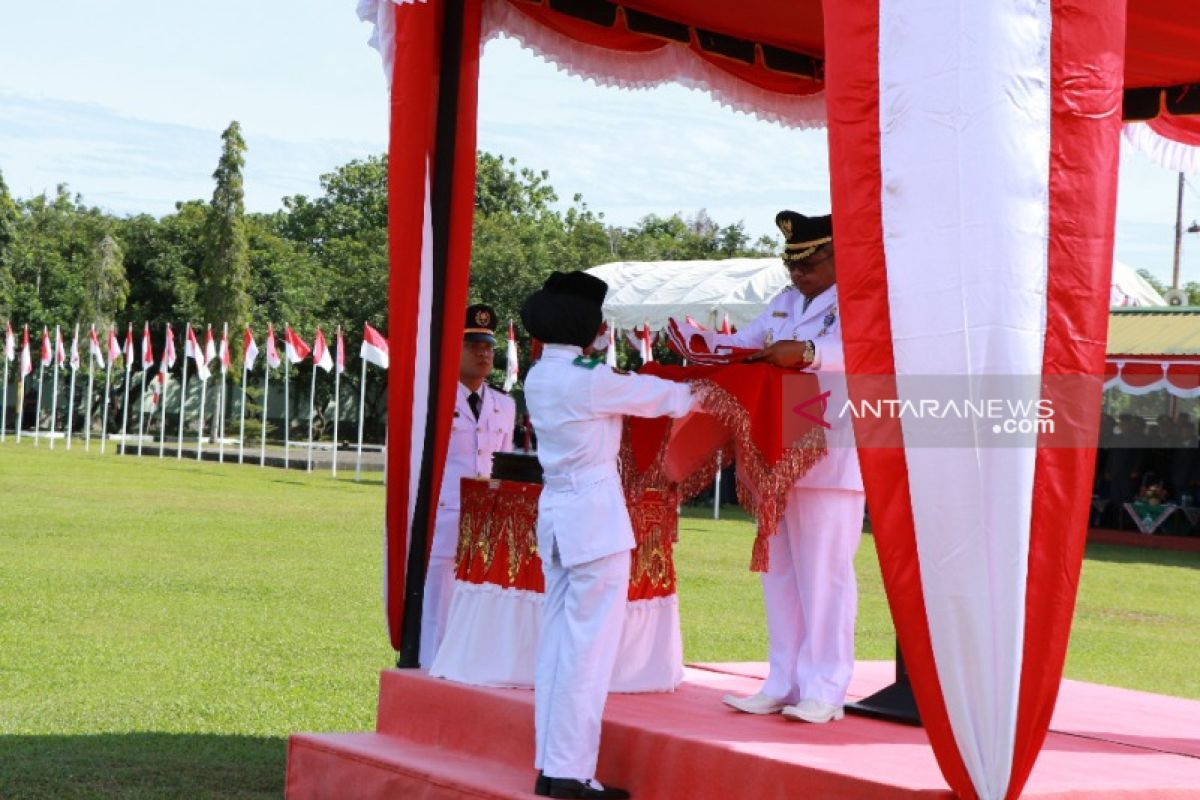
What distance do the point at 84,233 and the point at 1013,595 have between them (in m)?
57.1

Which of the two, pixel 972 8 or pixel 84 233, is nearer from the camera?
pixel 972 8

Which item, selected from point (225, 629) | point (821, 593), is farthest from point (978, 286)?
point (225, 629)

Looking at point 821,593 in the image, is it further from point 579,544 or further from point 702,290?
point 702,290

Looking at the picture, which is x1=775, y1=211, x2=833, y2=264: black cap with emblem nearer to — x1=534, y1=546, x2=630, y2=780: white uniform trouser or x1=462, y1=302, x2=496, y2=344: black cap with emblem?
x1=534, y1=546, x2=630, y2=780: white uniform trouser

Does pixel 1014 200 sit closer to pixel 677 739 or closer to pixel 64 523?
pixel 677 739

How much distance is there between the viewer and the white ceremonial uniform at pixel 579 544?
5258mm

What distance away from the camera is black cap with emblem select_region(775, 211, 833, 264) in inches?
222

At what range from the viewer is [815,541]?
223 inches

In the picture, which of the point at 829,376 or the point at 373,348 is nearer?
the point at 829,376

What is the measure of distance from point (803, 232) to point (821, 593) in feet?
4.12

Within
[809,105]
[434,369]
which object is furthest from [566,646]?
[809,105]

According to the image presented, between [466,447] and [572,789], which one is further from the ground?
[466,447]

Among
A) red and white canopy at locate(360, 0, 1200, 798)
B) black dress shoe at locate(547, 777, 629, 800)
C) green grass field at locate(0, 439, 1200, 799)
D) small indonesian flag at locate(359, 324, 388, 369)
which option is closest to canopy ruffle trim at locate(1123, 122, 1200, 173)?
green grass field at locate(0, 439, 1200, 799)

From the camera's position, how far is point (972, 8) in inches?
165
